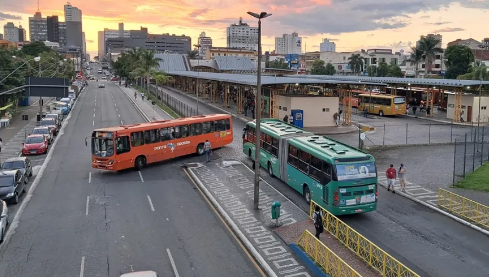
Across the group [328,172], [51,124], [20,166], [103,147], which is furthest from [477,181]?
[51,124]

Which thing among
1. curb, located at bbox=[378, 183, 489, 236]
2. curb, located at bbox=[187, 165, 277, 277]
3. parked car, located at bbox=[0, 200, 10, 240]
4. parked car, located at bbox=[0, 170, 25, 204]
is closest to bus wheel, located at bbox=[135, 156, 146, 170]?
curb, located at bbox=[187, 165, 277, 277]

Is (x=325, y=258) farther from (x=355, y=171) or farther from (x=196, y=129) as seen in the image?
(x=196, y=129)

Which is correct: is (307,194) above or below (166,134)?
below


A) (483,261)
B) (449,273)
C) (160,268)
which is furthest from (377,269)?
(160,268)

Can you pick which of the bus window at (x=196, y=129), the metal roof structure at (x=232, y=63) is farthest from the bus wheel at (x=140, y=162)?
the metal roof structure at (x=232, y=63)

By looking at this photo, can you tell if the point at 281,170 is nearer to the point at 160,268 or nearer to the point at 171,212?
the point at 171,212

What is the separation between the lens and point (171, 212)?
68.7 ft

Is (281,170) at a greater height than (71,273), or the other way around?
(281,170)

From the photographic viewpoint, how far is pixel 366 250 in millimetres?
14891

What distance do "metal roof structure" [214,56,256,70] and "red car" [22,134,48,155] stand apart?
98.4 meters

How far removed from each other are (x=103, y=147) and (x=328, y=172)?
48.1ft

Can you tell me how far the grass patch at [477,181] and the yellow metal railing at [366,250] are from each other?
11281 millimetres

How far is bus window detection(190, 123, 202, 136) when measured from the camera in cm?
3297

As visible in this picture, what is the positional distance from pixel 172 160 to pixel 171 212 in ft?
39.7
